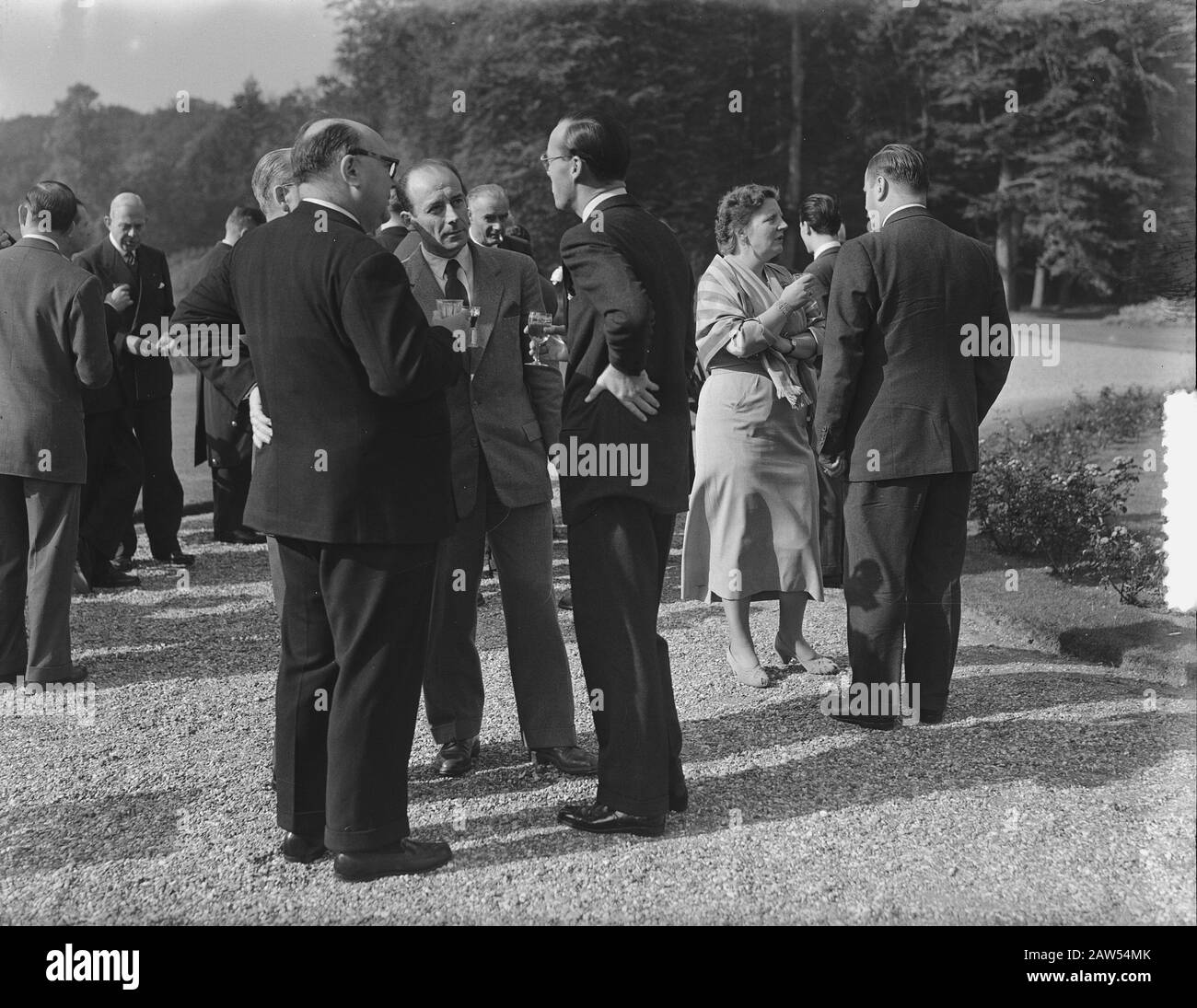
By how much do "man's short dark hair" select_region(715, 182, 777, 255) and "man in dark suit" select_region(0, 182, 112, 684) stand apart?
3020mm

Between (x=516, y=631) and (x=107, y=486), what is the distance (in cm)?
450

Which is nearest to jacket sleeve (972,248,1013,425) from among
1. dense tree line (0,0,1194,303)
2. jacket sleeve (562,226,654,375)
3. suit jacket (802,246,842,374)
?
suit jacket (802,246,842,374)

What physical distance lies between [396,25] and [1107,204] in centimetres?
2408

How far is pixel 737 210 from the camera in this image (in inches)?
247

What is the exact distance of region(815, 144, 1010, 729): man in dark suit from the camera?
559 cm

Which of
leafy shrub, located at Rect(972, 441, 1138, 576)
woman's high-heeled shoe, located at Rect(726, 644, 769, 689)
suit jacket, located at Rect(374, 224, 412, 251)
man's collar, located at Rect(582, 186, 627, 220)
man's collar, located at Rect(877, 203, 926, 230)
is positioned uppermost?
man's collar, located at Rect(877, 203, 926, 230)

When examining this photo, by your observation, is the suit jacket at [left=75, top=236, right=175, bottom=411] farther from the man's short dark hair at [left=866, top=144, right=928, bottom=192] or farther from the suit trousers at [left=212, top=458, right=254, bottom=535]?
the man's short dark hair at [left=866, top=144, right=928, bottom=192]

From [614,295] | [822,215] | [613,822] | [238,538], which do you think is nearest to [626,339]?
[614,295]

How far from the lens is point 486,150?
37531 mm

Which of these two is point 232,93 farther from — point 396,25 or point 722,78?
point 722,78

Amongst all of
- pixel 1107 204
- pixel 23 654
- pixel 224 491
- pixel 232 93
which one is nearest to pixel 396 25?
pixel 232 93

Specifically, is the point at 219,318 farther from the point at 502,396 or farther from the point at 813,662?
the point at 813,662

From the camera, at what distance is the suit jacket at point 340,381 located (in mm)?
3787
